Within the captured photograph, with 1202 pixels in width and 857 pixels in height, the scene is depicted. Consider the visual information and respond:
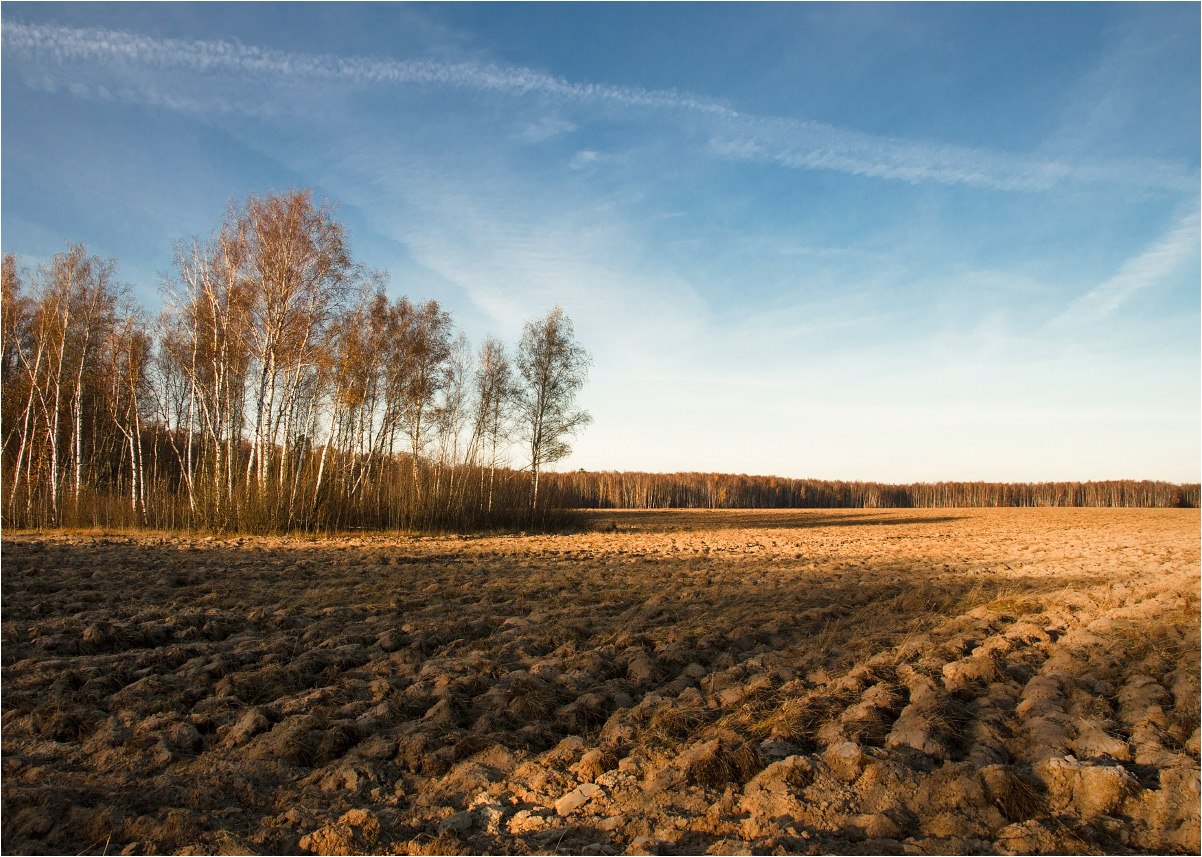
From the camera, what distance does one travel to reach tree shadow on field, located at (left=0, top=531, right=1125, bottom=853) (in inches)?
136

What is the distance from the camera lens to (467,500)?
25.2 metres

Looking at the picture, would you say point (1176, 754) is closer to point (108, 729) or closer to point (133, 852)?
point (133, 852)

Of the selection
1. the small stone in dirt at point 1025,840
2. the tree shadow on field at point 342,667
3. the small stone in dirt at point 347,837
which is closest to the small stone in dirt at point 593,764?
the tree shadow on field at point 342,667

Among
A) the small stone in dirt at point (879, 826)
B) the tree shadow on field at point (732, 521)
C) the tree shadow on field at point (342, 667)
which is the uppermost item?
the small stone in dirt at point (879, 826)

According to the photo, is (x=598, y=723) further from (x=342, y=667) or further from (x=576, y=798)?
(x=342, y=667)

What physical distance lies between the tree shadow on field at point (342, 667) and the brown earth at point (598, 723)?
3 centimetres

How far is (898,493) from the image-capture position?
8981 cm

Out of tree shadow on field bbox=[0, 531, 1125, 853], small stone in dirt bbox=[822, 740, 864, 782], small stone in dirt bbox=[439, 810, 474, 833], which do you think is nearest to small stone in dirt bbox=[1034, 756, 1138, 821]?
small stone in dirt bbox=[822, 740, 864, 782]

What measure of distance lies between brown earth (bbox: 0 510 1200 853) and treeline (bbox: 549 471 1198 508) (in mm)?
68046

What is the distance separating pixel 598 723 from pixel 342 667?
2.36 m

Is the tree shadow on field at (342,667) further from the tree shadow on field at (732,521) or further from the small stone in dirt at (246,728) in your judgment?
the tree shadow on field at (732,521)

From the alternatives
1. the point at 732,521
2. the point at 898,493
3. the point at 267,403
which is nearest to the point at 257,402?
the point at 267,403

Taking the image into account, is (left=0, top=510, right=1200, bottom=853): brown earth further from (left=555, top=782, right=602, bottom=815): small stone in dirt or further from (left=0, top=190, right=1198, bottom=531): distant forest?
(left=0, top=190, right=1198, bottom=531): distant forest

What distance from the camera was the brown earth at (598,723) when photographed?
3021 mm
